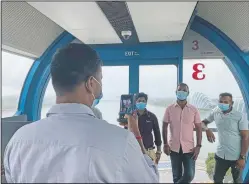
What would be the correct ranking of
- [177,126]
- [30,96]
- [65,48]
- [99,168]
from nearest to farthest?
[99,168], [65,48], [177,126], [30,96]

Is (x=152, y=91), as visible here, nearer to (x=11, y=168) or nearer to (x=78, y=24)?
(x=78, y=24)

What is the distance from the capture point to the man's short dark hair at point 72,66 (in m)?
0.81

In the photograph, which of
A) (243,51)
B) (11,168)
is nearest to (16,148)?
(11,168)

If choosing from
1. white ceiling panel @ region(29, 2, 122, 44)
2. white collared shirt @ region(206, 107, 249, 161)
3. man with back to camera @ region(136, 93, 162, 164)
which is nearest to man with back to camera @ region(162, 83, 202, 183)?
man with back to camera @ region(136, 93, 162, 164)

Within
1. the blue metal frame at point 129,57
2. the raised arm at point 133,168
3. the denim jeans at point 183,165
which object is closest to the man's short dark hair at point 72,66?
the raised arm at point 133,168

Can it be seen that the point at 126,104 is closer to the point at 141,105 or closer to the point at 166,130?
the point at 141,105

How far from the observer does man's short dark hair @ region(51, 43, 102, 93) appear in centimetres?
81

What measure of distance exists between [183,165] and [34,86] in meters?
2.74

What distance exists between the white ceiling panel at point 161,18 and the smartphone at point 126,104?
3.81 ft

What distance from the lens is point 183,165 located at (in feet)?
10.5

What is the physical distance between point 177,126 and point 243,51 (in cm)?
186

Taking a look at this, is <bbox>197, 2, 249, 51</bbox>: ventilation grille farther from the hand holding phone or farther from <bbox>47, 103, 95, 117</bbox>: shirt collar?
Result: <bbox>47, 103, 95, 117</bbox>: shirt collar

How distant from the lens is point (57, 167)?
29.3 inches

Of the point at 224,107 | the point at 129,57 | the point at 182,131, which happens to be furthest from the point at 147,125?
the point at 129,57
